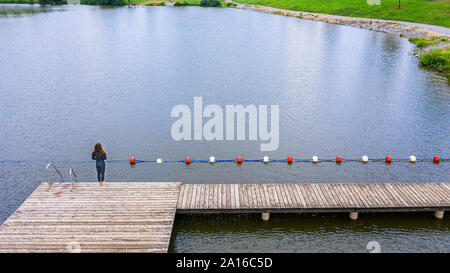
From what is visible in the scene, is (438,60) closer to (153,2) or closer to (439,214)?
(439,214)

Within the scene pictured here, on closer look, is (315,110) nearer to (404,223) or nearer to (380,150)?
(380,150)

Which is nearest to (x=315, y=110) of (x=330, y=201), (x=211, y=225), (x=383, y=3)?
(x=330, y=201)

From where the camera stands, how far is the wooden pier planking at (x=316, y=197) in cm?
2152

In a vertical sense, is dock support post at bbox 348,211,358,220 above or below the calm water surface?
below

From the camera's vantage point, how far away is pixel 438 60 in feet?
179

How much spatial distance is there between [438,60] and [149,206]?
50.8 metres

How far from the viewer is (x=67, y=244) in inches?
694

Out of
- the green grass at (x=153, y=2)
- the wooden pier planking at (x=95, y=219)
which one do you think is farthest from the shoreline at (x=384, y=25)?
the wooden pier planking at (x=95, y=219)

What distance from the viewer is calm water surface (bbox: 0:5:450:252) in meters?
21.5

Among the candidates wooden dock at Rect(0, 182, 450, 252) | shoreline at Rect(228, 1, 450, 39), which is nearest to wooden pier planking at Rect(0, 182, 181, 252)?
wooden dock at Rect(0, 182, 450, 252)

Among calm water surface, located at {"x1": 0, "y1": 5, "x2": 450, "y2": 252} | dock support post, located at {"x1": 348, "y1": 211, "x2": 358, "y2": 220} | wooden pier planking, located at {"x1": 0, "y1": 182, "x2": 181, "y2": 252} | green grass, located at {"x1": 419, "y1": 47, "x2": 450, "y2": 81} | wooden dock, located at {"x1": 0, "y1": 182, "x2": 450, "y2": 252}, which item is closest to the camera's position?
wooden pier planking, located at {"x1": 0, "y1": 182, "x2": 181, "y2": 252}

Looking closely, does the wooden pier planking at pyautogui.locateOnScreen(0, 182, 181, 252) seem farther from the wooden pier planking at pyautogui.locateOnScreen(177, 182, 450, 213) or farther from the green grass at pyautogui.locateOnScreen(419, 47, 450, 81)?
the green grass at pyautogui.locateOnScreen(419, 47, 450, 81)

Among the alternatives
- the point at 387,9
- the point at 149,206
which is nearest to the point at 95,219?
the point at 149,206

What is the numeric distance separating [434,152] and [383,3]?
315 feet
